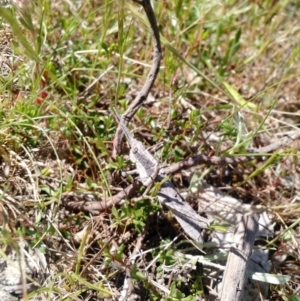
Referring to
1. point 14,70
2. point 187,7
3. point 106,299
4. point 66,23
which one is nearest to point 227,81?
point 187,7

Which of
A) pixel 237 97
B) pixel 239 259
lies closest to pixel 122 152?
pixel 239 259

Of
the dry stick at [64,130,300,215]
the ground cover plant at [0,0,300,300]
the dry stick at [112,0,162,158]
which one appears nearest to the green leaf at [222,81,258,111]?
the ground cover plant at [0,0,300,300]

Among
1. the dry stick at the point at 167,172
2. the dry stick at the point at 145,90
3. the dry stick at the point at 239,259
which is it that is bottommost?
the dry stick at the point at 239,259

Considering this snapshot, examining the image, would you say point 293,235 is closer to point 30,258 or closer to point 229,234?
point 229,234

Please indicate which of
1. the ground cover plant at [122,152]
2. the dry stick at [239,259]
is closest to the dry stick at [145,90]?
the ground cover plant at [122,152]

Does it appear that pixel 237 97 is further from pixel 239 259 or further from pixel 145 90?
pixel 239 259

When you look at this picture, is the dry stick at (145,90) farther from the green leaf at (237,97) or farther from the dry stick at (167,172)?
the green leaf at (237,97)

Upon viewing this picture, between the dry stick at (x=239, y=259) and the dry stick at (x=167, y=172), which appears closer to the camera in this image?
the dry stick at (x=239, y=259)
